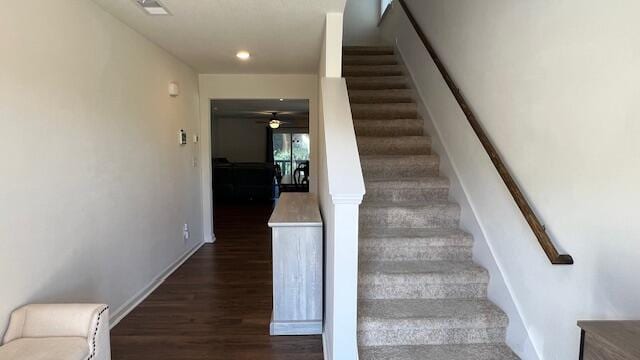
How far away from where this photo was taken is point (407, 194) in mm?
3096

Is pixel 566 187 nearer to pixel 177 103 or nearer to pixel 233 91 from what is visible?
pixel 177 103

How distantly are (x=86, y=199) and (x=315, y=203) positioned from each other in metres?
1.77

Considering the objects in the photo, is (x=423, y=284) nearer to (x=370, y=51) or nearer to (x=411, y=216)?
(x=411, y=216)

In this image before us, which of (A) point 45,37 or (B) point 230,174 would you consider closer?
(A) point 45,37

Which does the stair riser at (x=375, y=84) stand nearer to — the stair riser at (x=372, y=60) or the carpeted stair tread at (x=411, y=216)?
the stair riser at (x=372, y=60)

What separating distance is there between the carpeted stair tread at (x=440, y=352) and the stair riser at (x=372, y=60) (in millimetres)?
3520

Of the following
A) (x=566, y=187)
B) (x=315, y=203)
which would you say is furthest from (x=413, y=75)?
(x=566, y=187)

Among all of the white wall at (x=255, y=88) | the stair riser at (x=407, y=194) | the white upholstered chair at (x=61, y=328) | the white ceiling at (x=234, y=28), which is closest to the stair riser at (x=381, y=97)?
the white ceiling at (x=234, y=28)

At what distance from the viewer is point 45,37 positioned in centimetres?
201

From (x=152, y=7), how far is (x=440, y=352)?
286 centimetres

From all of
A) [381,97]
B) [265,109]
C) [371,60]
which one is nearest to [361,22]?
[371,60]

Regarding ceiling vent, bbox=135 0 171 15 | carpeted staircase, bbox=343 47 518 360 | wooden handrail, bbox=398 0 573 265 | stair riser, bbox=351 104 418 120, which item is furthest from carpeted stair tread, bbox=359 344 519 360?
ceiling vent, bbox=135 0 171 15

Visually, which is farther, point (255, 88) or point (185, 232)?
point (255, 88)

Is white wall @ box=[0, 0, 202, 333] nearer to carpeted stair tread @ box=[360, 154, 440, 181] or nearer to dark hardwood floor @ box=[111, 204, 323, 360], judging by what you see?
dark hardwood floor @ box=[111, 204, 323, 360]
